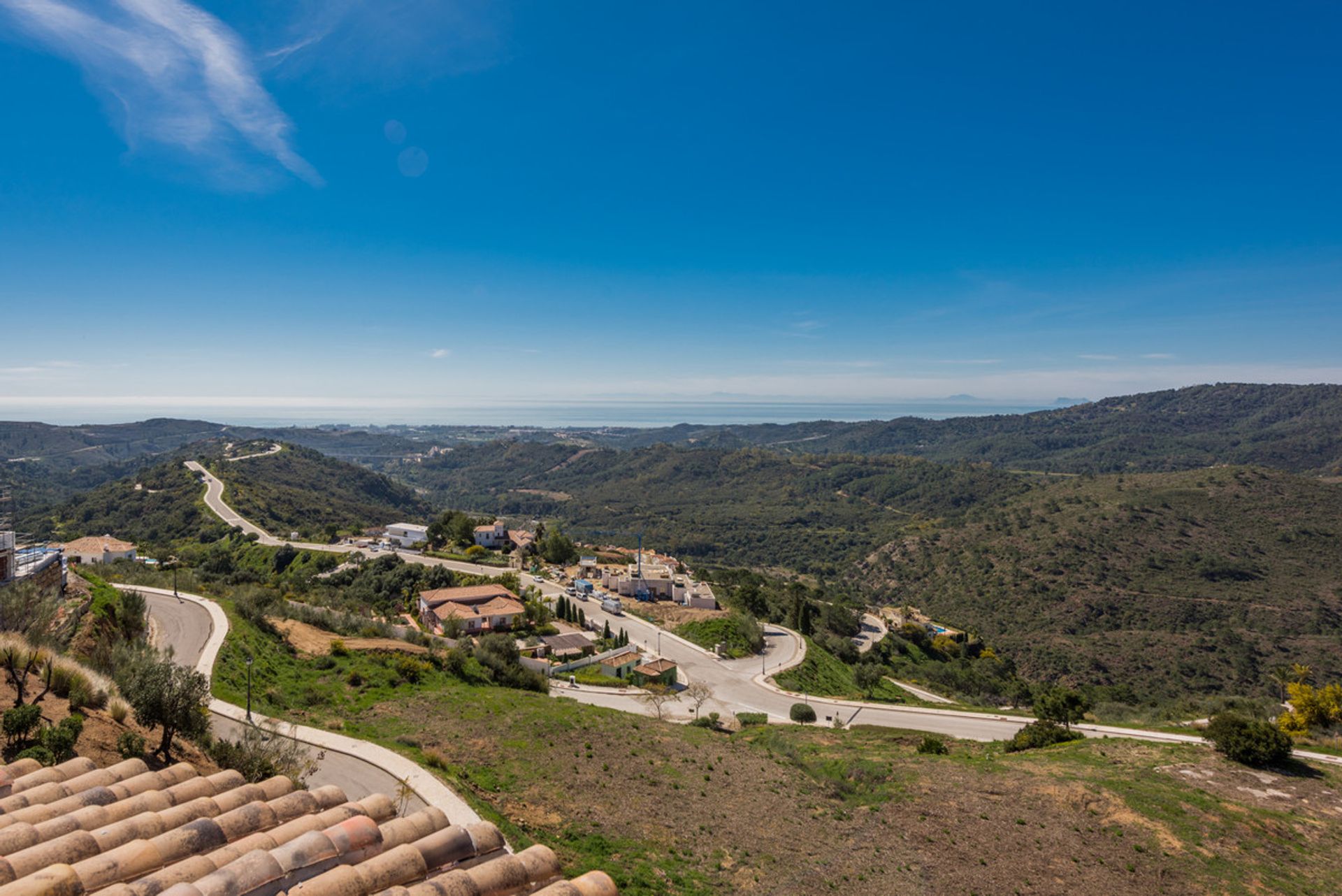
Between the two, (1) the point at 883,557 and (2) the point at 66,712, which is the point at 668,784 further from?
(1) the point at 883,557

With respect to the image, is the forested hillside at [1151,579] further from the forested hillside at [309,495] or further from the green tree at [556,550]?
the forested hillside at [309,495]

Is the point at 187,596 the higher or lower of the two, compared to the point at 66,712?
lower

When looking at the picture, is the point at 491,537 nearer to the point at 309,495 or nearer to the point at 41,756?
the point at 309,495

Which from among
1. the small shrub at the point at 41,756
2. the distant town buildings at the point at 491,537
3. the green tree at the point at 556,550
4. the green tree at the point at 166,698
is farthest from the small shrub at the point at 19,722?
the distant town buildings at the point at 491,537

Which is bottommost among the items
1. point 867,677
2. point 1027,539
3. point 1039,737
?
point 867,677

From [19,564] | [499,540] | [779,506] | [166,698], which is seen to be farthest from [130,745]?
[779,506]

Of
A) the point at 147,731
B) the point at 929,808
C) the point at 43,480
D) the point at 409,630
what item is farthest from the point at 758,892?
the point at 43,480

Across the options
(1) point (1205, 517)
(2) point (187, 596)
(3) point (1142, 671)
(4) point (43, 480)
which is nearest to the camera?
(2) point (187, 596)
